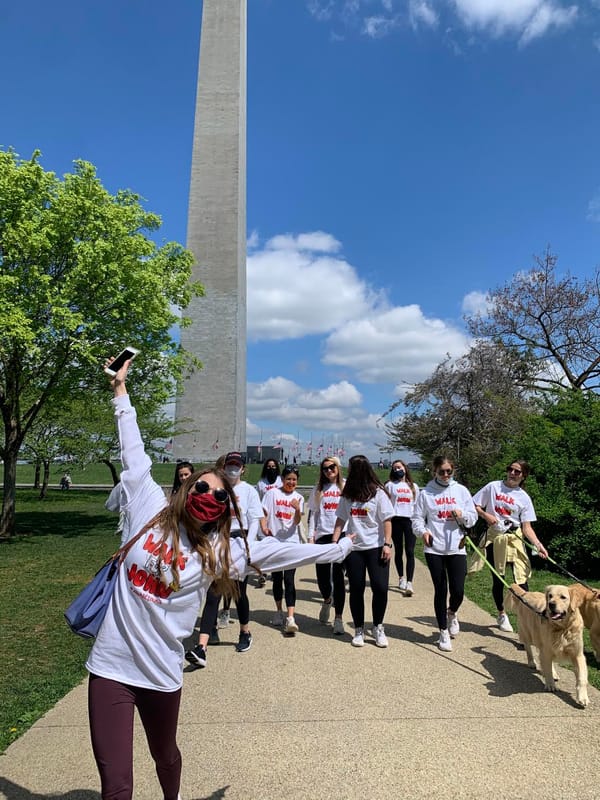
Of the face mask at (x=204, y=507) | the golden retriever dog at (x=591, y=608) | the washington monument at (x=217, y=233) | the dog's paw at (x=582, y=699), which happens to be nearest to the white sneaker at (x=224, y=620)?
the golden retriever dog at (x=591, y=608)

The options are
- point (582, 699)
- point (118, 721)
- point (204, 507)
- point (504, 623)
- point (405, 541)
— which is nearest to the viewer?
point (118, 721)

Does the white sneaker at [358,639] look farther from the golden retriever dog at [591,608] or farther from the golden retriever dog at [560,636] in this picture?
the golden retriever dog at [591,608]

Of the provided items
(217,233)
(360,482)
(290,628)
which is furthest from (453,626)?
(217,233)

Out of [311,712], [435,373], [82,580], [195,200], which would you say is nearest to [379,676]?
[311,712]

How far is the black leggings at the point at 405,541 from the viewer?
9258 millimetres

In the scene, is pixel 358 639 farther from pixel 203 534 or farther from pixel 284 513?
pixel 203 534

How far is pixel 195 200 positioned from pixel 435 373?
14.3 metres

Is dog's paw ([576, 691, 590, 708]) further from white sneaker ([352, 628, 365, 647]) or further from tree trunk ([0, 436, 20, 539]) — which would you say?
tree trunk ([0, 436, 20, 539])

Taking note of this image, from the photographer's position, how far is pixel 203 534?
2.59 meters

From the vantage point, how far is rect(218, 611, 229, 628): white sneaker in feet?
23.7

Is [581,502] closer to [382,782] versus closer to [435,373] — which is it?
[382,782]

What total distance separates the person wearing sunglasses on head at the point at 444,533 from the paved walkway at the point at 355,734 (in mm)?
458

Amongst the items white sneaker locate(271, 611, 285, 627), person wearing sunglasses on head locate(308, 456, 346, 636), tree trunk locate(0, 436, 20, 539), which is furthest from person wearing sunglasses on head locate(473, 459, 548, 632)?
tree trunk locate(0, 436, 20, 539)

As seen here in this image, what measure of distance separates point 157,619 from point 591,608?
4.47m
